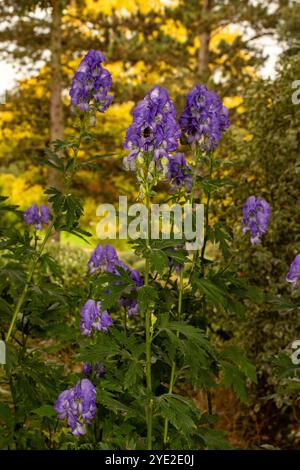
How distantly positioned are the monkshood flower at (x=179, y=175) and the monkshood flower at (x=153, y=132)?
0.65 m

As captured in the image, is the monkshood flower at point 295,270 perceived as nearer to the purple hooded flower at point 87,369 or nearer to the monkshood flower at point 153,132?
the monkshood flower at point 153,132

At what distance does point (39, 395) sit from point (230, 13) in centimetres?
1337

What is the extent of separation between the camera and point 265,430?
575 cm

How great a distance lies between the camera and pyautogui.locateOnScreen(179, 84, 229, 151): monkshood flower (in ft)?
10.8

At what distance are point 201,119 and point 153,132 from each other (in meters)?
0.59

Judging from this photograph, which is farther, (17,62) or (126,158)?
(17,62)

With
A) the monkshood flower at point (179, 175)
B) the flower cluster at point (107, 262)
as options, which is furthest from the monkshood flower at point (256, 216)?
the flower cluster at point (107, 262)

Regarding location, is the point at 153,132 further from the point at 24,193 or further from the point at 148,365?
the point at 24,193

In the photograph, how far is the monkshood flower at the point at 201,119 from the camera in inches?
129

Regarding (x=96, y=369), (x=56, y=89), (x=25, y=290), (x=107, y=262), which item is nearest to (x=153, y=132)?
(x=107, y=262)

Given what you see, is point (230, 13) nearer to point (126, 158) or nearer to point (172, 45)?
point (172, 45)

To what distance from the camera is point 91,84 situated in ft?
10.7
